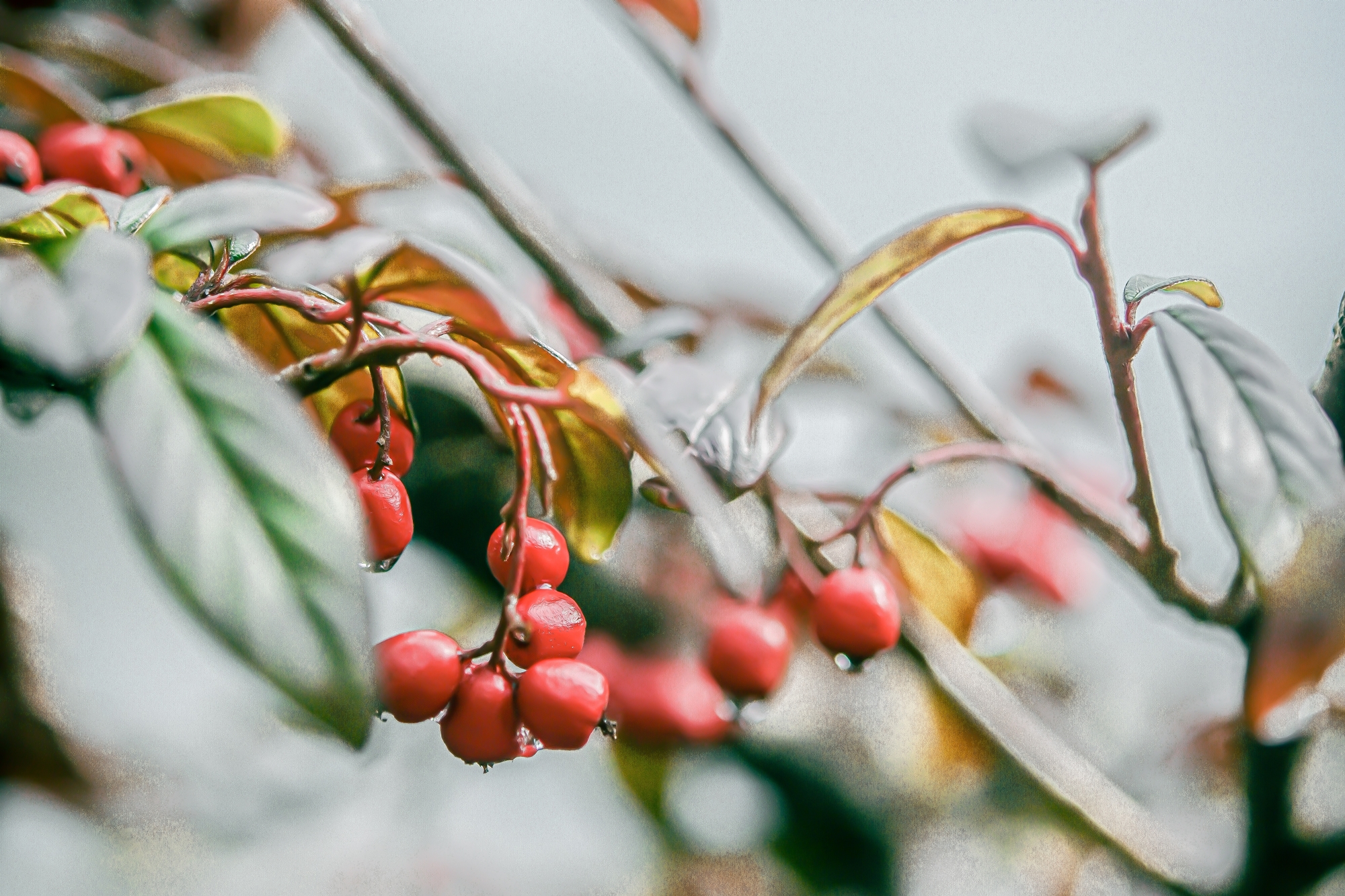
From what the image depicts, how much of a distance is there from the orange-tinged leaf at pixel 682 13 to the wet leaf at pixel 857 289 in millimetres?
345

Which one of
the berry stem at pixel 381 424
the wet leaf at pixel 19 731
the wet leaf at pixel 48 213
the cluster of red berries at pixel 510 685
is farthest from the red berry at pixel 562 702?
the wet leaf at pixel 19 731

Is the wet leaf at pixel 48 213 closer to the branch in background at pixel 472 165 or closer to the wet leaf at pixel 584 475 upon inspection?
the wet leaf at pixel 584 475

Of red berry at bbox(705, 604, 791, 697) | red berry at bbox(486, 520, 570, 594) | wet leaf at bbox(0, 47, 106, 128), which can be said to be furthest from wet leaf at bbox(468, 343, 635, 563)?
wet leaf at bbox(0, 47, 106, 128)

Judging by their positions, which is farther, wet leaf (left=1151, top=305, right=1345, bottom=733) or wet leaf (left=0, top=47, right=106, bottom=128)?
wet leaf (left=0, top=47, right=106, bottom=128)

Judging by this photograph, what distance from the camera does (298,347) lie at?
370 millimetres

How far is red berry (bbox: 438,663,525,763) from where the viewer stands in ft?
1.13

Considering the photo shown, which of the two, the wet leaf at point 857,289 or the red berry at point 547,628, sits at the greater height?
the wet leaf at point 857,289

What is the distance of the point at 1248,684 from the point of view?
32 cm

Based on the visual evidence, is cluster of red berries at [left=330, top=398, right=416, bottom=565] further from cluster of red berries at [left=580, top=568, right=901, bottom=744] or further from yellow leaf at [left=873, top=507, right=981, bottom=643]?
yellow leaf at [left=873, top=507, right=981, bottom=643]

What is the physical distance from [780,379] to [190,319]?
21 cm

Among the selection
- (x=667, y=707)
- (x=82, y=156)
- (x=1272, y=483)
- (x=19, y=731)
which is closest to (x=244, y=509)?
(x=1272, y=483)

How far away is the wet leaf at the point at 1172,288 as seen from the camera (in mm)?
327

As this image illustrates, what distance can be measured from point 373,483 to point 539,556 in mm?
80

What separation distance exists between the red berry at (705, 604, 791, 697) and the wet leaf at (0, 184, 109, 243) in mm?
339
